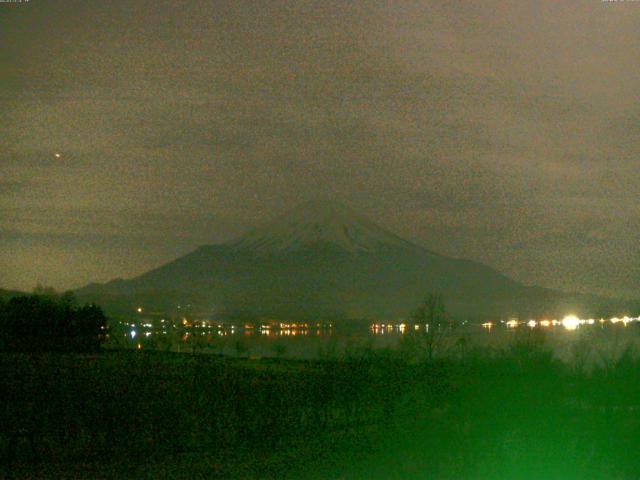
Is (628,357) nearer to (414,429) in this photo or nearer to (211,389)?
(414,429)

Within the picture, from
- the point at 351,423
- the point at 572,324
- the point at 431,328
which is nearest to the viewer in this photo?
the point at 351,423

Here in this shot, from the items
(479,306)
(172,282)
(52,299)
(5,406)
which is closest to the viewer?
(5,406)

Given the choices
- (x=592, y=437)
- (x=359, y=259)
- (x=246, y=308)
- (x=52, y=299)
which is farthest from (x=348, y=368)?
(x=359, y=259)

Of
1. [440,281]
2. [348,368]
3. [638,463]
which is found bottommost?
[638,463]

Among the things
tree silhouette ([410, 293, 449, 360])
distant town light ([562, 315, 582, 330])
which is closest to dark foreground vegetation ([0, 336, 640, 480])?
tree silhouette ([410, 293, 449, 360])

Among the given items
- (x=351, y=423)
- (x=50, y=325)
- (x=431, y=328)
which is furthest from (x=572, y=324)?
(x=351, y=423)

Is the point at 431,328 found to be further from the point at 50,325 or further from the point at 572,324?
the point at 572,324
